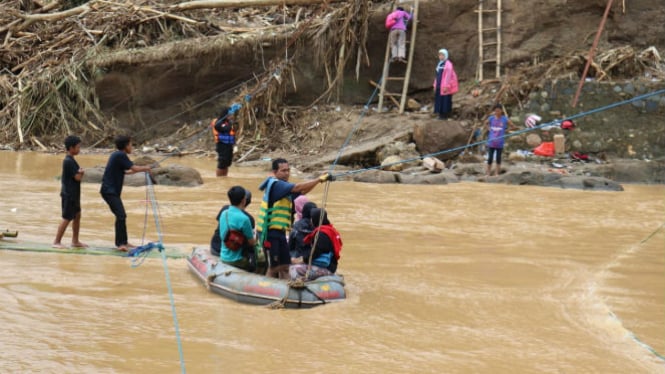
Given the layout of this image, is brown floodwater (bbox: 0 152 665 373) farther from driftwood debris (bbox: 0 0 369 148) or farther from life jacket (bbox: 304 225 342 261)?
driftwood debris (bbox: 0 0 369 148)

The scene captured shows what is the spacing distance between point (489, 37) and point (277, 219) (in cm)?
1301

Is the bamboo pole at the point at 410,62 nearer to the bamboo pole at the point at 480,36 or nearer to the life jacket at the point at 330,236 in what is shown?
the bamboo pole at the point at 480,36

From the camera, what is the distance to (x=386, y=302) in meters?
6.44

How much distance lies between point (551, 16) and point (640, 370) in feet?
46.8

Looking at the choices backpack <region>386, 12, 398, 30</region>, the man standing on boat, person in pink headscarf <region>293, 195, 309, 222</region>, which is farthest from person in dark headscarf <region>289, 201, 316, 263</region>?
backpack <region>386, 12, 398, 30</region>

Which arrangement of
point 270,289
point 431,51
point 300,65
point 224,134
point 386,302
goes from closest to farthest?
point 270,289
point 386,302
point 224,134
point 431,51
point 300,65

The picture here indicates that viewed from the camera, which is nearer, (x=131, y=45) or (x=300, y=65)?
(x=300, y=65)

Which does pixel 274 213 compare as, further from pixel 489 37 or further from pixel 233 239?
pixel 489 37

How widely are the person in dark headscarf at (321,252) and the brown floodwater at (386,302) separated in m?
0.34

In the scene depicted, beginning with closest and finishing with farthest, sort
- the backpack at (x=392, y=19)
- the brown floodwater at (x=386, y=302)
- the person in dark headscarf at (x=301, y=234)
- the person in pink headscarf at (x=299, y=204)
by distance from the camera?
1. the brown floodwater at (x=386, y=302)
2. the person in dark headscarf at (x=301, y=234)
3. the person in pink headscarf at (x=299, y=204)
4. the backpack at (x=392, y=19)

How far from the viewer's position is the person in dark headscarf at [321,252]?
21.4 ft

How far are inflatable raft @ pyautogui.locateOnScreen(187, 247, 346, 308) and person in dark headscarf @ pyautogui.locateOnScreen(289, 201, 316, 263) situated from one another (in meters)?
0.53

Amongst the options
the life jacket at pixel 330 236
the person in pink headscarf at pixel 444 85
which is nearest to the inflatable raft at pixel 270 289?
the life jacket at pixel 330 236

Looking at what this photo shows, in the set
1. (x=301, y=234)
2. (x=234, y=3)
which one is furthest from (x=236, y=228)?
(x=234, y=3)
